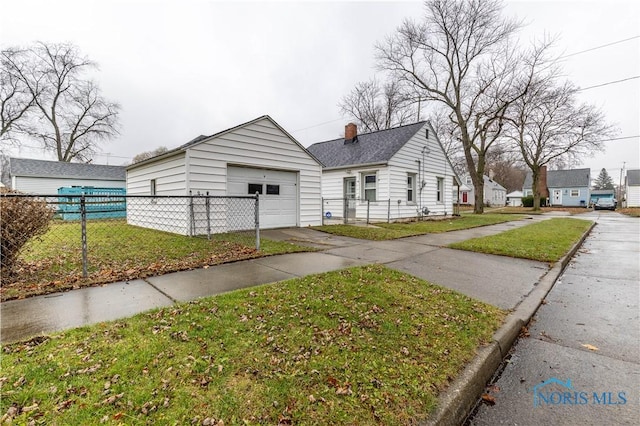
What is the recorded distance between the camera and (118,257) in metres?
5.47

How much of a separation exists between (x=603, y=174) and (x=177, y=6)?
112967 millimetres

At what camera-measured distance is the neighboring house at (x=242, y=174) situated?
8.37 meters

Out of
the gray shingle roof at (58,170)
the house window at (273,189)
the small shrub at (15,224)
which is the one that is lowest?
the small shrub at (15,224)

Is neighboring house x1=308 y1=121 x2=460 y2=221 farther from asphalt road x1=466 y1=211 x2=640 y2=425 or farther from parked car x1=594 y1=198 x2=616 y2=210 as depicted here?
parked car x1=594 y1=198 x2=616 y2=210

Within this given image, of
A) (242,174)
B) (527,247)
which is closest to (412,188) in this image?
(527,247)

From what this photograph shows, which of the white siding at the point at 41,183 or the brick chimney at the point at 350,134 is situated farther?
the white siding at the point at 41,183

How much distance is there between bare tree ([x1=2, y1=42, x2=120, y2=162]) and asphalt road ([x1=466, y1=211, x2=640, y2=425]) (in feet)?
114

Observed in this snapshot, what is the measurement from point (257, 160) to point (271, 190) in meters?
1.23

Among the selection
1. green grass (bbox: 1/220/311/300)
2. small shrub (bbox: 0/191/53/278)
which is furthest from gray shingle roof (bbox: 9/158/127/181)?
small shrub (bbox: 0/191/53/278)

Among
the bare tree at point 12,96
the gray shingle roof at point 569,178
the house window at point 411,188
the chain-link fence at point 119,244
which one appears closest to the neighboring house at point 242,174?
the chain-link fence at point 119,244

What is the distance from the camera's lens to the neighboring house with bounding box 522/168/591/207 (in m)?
43.6

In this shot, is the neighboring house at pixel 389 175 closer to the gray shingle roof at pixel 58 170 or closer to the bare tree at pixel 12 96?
the gray shingle roof at pixel 58 170

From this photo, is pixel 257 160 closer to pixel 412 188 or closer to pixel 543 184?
pixel 412 188

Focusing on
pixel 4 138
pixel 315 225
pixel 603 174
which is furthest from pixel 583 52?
pixel 603 174
